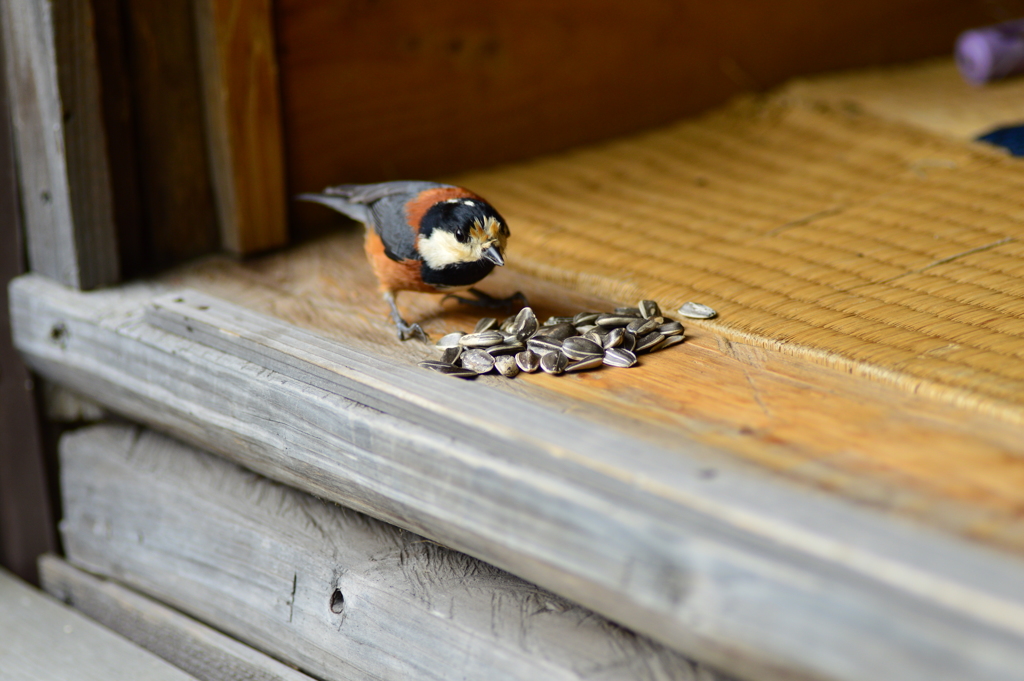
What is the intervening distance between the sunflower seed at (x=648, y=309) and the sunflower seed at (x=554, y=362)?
0.23 meters

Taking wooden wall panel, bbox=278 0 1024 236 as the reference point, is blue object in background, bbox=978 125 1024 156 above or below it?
below

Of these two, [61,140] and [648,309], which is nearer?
[648,309]

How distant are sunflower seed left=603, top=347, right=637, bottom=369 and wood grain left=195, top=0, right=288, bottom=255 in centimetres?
96

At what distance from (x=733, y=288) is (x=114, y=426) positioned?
135 centimetres

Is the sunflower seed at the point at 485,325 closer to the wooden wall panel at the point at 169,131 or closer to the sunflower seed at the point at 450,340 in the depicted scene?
the sunflower seed at the point at 450,340

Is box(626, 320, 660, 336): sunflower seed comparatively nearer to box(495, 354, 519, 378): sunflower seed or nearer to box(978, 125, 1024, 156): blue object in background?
box(495, 354, 519, 378): sunflower seed

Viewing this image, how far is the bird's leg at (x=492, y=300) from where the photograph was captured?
1.64 meters

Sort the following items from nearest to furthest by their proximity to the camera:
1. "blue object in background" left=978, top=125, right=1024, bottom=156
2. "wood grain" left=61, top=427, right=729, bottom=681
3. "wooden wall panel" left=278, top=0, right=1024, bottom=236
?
1. "wood grain" left=61, top=427, right=729, bottom=681
2. "wooden wall panel" left=278, top=0, right=1024, bottom=236
3. "blue object in background" left=978, top=125, right=1024, bottom=156

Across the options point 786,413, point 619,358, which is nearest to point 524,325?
point 619,358

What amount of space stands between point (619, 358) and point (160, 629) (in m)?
1.11

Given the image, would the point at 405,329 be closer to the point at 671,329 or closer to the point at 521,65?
the point at 671,329

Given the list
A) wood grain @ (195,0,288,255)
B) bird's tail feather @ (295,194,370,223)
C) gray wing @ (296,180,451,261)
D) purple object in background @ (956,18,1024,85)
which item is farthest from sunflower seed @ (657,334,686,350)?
purple object in background @ (956,18,1024,85)

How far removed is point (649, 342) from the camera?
4.74ft

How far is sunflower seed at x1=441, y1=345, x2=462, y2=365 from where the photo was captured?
1384mm
